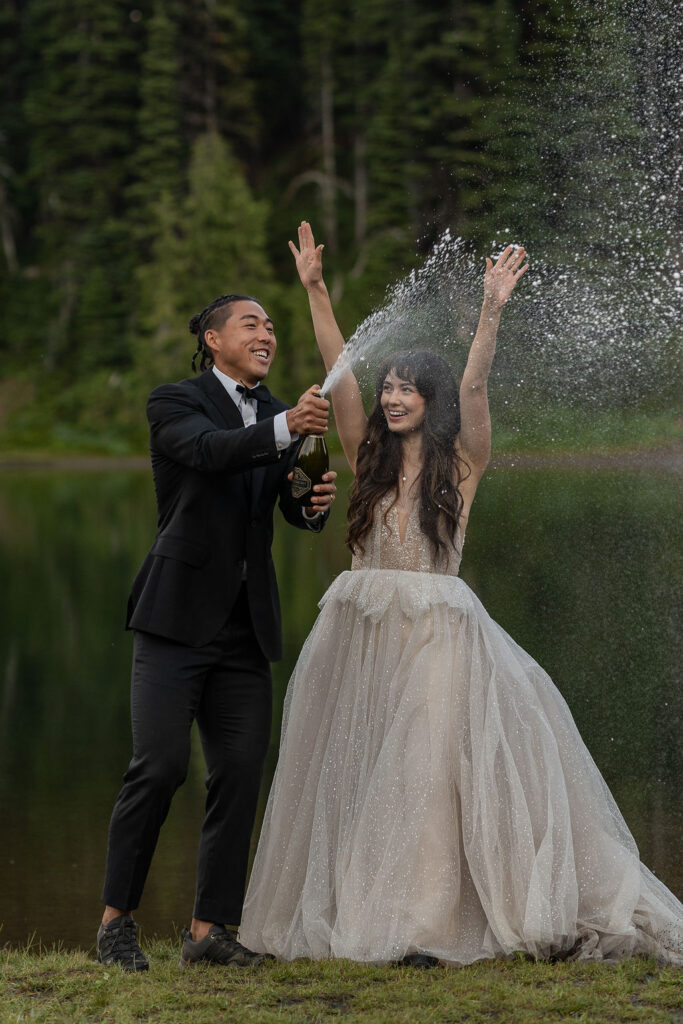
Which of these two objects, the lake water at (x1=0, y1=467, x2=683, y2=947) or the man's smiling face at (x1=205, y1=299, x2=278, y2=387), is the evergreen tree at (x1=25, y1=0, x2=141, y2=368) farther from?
the man's smiling face at (x1=205, y1=299, x2=278, y2=387)

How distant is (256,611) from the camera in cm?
446

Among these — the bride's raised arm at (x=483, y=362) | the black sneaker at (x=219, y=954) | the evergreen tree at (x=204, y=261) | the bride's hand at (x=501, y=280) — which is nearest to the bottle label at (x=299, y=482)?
the bride's raised arm at (x=483, y=362)

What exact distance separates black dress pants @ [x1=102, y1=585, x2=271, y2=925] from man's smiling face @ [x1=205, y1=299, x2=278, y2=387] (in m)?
0.73

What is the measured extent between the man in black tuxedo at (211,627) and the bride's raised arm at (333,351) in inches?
Result: 11.0

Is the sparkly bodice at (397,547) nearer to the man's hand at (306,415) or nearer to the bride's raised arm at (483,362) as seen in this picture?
the bride's raised arm at (483,362)

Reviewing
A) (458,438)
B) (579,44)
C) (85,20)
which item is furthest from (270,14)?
(458,438)

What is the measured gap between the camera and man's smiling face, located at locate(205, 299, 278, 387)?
4.58m

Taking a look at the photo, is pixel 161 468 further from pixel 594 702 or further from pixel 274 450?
pixel 594 702

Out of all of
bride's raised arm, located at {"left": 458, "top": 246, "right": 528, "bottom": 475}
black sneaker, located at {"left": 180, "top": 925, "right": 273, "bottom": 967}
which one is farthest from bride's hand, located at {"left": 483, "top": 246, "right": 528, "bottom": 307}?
black sneaker, located at {"left": 180, "top": 925, "right": 273, "bottom": 967}

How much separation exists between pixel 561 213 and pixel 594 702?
592cm

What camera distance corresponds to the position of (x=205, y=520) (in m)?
4.45

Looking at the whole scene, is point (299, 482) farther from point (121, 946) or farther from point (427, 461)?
point (121, 946)

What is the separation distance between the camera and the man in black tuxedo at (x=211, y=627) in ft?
14.1

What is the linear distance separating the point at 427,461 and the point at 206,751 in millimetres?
1196
